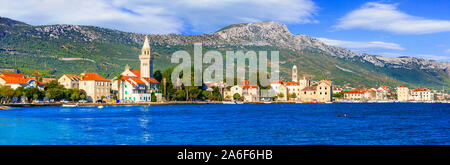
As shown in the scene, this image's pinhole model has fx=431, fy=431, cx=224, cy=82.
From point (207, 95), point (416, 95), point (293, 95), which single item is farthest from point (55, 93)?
point (416, 95)

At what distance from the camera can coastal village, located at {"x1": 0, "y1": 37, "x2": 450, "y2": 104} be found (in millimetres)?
80188

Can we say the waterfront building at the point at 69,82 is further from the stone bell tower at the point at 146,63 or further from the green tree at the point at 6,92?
the stone bell tower at the point at 146,63

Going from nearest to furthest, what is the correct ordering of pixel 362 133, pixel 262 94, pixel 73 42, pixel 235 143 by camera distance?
pixel 235 143 → pixel 362 133 → pixel 262 94 → pixel 73 42

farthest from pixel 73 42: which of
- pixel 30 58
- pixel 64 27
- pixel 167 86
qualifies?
pixel 167 86

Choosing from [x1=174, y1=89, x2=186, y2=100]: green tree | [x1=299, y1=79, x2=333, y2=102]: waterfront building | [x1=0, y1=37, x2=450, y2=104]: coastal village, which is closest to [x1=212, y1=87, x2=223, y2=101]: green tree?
[x1=0, y1=37, x2=450, y2=104]: coastal village

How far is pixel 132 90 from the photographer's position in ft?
310

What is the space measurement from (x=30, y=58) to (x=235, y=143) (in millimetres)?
115225

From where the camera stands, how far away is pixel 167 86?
335ft

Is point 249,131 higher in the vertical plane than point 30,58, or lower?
lower

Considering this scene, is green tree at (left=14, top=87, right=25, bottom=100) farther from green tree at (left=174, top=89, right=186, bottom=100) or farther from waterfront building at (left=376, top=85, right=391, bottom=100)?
waterfront building at (left=376, top=85, right=391, bottom=100)

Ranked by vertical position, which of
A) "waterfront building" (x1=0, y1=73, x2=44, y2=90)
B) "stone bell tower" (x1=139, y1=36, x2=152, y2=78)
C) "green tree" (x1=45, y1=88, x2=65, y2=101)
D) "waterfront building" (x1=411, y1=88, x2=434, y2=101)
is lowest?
"waterfront building" (x1=411, y1=88, x2=434, y2=101)

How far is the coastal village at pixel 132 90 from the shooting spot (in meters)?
80.2

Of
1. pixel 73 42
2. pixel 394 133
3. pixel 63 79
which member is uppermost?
pixel 73 42
